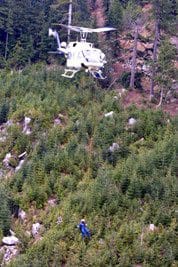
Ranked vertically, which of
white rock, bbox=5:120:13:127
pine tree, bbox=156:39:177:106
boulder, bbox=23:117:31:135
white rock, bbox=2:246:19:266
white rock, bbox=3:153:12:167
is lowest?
white rock, bbox=3:153:12:167

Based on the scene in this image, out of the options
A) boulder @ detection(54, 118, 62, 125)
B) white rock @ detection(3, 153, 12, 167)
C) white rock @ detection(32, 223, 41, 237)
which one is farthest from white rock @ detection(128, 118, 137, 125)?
white rock @ detection(32, 223, 41, 237)

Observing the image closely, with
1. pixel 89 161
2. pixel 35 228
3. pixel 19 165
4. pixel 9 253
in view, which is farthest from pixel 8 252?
pixel 19 165

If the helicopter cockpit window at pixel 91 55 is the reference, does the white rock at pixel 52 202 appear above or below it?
below

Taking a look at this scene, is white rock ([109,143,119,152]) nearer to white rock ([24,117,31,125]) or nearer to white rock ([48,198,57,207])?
white rock ([48,198,57,207])

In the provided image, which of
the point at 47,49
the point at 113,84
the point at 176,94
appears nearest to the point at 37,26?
the point at 47,49

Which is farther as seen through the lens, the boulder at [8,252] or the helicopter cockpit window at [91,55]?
the helicopter cockpit window at [91,55]

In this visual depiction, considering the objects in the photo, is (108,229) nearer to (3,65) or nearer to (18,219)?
(18,219)

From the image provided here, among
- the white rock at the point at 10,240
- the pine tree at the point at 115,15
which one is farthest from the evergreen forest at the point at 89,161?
the pine tree at the point at 115,15

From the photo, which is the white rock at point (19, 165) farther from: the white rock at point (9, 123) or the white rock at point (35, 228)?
the white rock at point (35, 228)

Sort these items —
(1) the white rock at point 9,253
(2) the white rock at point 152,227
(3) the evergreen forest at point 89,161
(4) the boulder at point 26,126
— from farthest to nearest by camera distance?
(4) the boulder at point 26,126, (2) the white rock at point 152,227, (1) the white rock at point 9,253, (3) the evergreen forest at point 89,161
